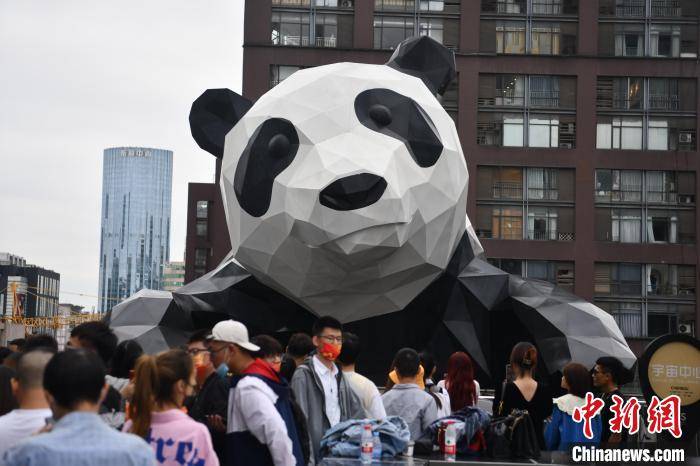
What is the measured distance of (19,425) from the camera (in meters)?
4.49

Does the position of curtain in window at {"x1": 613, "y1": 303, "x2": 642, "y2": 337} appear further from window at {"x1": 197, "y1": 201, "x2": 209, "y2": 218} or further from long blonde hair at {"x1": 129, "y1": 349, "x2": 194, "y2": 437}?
long blonde hair at {"x1": 129, "y1": 349, "x2": 194, "y2": 437}

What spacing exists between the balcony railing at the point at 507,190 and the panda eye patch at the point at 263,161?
26357 mm

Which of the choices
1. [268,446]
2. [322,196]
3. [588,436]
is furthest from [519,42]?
[268,446]

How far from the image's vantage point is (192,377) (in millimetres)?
4633

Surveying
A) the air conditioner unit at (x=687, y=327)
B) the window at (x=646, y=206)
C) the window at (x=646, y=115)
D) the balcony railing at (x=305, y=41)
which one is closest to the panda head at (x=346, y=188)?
the balcony railing at (x=305, y=41)

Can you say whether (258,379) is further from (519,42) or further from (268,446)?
(519,42)

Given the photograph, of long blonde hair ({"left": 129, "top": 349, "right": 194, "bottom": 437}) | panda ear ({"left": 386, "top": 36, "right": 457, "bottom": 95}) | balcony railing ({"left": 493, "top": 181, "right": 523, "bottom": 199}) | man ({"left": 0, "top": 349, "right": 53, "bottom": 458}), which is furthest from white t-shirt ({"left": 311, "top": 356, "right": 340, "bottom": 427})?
balcony railing ({"left": 493, "top": 181, "right": 523, "bottom": 199})

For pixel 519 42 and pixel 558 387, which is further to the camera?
pixel 519 42

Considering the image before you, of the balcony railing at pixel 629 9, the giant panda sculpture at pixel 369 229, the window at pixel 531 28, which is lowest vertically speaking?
the giant panda sculpture at pixel 369 229

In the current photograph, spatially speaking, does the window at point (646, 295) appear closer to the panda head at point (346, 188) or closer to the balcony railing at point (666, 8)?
the balcony railing at point (666, 8)

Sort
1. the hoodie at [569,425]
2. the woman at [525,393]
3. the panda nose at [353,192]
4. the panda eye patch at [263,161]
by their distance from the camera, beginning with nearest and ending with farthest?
the hoodie at [569,425]
the woman at [525,393]
the panda nose at [353,192]
the panda eye patch at [263,161]

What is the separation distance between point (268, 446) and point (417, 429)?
2.09 m

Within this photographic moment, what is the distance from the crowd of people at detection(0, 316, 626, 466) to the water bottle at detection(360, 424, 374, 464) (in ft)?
1.01

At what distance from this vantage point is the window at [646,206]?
118 ft
